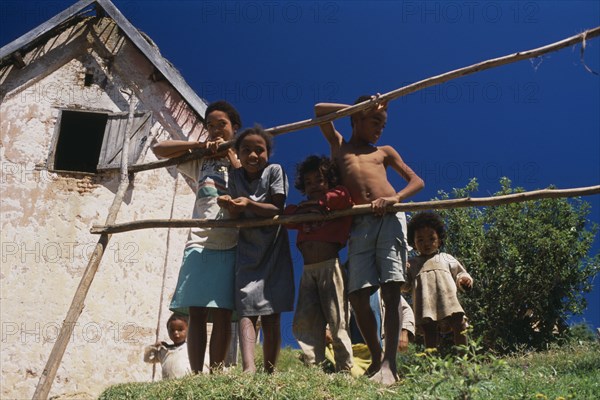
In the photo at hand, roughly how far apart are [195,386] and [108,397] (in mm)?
824

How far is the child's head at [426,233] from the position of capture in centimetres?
546

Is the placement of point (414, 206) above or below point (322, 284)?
above

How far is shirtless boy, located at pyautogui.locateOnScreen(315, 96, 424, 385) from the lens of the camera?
4262mm

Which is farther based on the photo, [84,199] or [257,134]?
[84,199]

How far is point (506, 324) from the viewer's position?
1294 centimetres

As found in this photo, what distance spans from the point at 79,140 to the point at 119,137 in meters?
1.84

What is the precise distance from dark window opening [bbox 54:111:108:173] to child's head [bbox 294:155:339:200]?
17.3 ft

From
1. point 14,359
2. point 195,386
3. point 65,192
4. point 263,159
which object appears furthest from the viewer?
point 65,192

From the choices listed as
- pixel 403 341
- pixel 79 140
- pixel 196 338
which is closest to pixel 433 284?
pixel 403 341

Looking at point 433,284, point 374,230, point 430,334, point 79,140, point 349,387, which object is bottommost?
point 349,387

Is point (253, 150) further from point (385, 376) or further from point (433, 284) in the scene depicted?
point (433, 284)

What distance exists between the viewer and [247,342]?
4168mm

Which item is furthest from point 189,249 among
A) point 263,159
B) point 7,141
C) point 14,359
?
point 7,141

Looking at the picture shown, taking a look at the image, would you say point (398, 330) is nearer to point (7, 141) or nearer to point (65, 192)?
point (65, 192)
